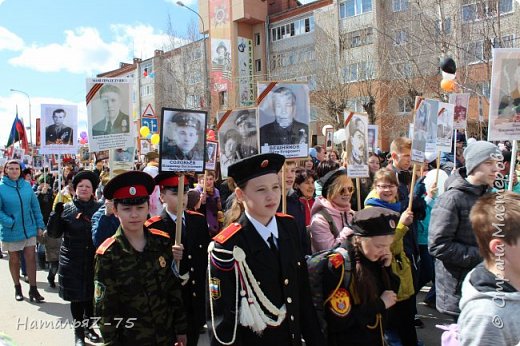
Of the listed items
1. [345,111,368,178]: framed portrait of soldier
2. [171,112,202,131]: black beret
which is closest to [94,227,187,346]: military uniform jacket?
[171,112,202,131]: black beret

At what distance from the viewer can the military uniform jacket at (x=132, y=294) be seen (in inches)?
125

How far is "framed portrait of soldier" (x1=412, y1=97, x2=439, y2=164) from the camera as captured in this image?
5.44m

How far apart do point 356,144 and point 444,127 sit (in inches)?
60.5

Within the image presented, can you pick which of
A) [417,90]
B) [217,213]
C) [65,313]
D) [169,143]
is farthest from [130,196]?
[417,90]

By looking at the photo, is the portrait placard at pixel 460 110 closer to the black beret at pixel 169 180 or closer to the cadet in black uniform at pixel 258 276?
the black beret at pixel 169 180

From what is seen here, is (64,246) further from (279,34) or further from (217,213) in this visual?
(279,34)

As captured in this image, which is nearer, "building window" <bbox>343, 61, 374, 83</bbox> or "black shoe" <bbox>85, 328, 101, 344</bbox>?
"black shoe" <bbox>85, 328, 101, 344</bbox>

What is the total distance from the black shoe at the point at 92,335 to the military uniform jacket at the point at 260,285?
3.62 m

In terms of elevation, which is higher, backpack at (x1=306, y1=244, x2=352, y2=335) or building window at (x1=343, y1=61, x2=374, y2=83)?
building window at (x1=343, y1=61, x2=374, y2=83)

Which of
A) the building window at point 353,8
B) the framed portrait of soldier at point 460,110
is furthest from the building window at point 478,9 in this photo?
the building window at point 353,8

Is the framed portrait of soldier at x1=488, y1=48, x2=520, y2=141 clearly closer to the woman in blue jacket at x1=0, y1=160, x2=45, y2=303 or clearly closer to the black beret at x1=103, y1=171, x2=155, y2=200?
the black beret at x1=103, y1=171, x2=155, y2=200

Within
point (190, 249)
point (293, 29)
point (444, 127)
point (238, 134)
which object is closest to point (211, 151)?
point (238, 134)

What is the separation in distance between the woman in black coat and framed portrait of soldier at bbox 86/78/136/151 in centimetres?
71

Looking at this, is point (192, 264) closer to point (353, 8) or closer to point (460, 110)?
point (460, 110)
